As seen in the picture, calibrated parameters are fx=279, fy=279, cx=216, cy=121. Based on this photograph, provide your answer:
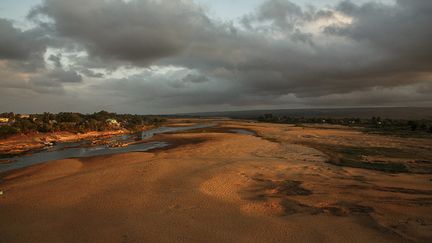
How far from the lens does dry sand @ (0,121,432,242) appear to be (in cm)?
968

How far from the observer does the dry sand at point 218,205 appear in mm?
9680

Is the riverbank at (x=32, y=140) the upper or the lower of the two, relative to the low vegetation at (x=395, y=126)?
lower

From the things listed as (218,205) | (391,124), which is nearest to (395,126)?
(391,124)

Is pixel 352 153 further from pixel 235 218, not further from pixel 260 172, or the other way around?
pixel 235 218

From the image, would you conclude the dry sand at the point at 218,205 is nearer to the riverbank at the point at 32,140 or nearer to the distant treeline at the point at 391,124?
the riverbank at the point at 32,140

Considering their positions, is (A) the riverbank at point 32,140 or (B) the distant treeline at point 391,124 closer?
(A) the riverbank at point 32,140

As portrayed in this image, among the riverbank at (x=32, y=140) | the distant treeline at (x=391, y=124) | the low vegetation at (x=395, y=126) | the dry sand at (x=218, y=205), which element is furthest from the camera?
the distant treeline at (x=391, y=124)

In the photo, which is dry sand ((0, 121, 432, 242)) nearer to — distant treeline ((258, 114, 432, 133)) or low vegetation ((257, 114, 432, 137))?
low vegetation ((257, 114, 432, 137))

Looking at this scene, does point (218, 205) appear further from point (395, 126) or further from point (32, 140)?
point (395, 126)

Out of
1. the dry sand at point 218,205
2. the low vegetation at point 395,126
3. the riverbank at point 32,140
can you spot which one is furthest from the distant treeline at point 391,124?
the riverbank at point 32,140

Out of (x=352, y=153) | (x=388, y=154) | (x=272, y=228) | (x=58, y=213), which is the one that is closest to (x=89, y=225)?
(x=58, y=213)

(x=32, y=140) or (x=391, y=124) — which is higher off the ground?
(x=391, y=124)

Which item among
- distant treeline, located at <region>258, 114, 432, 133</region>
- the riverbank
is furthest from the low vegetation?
the riverbank

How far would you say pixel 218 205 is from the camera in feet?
40.7
